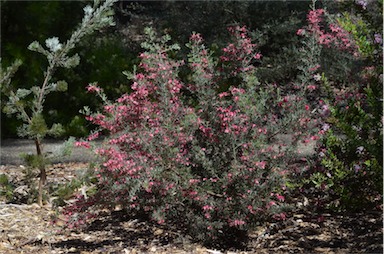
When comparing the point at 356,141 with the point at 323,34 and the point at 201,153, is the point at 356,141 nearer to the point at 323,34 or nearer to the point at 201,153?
the point at 201,153

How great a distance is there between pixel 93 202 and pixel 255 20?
19.4 feet

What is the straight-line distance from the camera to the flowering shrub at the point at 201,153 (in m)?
3.61

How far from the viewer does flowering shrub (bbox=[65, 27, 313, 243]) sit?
361cm

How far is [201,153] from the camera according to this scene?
3660 millimetres

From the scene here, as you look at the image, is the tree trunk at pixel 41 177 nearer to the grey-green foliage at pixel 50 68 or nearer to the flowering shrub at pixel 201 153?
the grey-green foliage at pixel 50 68

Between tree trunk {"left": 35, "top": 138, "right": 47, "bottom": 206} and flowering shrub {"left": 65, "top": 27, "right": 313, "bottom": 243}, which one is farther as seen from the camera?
tree trunk {"left": 35, "top": 138, "right": 47, "bottom": 206}

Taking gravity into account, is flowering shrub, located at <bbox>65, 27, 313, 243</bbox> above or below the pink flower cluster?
below

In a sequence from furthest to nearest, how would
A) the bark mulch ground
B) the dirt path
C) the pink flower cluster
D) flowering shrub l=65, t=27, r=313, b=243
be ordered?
the dirt path → the pink flower cluster → the bark mulch ground → flowering shrub l=65, t=27, r=313, b=243

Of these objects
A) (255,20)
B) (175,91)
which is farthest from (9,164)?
(255,20)

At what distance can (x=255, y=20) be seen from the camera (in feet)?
30.8

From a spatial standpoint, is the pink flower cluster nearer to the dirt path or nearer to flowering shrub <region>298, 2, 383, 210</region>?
flowering shrub <region>298, 2, 383, 210</region>

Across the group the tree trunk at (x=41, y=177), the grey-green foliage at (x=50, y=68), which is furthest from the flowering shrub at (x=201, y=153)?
the tree trunk at (x=41, y=177)

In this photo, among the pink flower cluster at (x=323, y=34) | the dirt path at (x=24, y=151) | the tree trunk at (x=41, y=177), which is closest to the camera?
the pink flower cluster at (x=323, y=34)

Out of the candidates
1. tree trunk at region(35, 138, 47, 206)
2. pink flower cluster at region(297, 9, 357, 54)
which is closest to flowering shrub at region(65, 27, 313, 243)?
pink flower cluster at region(297, 9, 357, 54)
